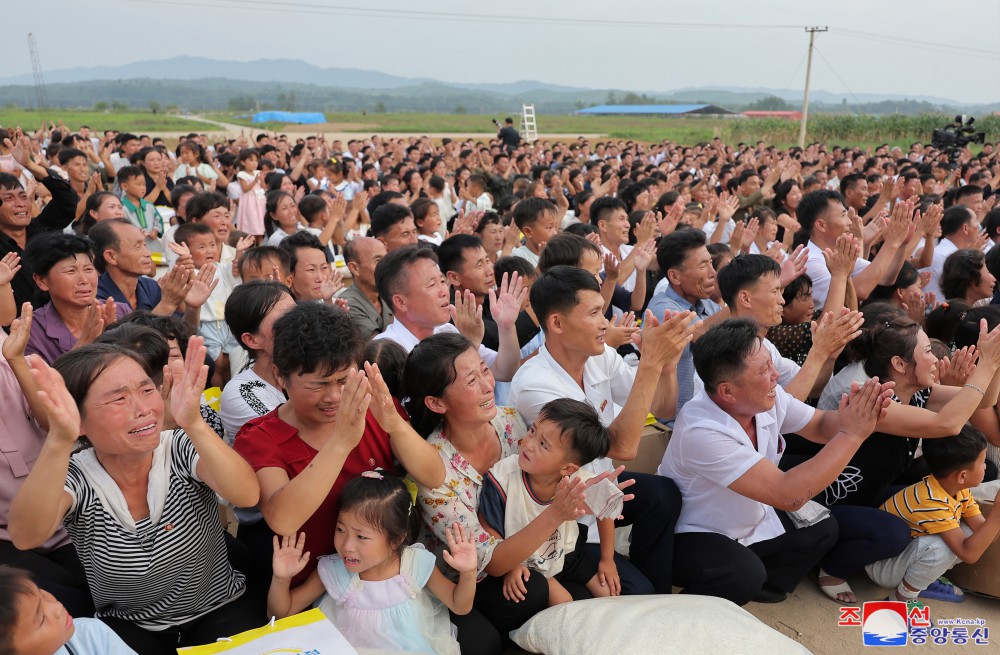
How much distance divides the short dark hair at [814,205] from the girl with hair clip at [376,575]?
4.03 m

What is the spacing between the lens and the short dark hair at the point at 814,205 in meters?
5.17

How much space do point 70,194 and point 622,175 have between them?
819 cm

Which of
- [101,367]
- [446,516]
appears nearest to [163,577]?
[101,367]

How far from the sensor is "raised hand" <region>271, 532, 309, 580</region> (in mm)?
2189

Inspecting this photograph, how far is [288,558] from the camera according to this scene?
2.21 metres

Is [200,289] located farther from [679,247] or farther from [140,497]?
[679,247]

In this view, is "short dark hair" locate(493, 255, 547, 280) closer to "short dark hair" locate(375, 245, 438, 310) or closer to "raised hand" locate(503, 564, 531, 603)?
"short dark hair" locate(375, 245, 438, 310)

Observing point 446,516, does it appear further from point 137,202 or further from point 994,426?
point 137,202

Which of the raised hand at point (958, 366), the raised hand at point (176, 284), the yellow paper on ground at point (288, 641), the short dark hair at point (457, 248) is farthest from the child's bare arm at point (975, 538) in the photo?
the raised hand at point (176, 284)

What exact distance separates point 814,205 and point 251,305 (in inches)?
158

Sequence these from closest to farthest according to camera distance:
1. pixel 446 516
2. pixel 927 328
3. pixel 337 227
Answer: pixel 446 516 → pixel 927 328 → pixel 337 227

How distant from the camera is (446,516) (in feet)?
8.20

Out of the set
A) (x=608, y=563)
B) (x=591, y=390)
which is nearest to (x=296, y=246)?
(x=591, y=390)

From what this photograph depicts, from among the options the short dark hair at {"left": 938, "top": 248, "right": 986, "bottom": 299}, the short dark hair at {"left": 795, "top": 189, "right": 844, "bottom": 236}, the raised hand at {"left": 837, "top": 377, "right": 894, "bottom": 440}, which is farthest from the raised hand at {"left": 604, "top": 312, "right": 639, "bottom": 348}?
the short dark hair at {"left": 938, "top": 248, "right": 986, "bottom": 299}
